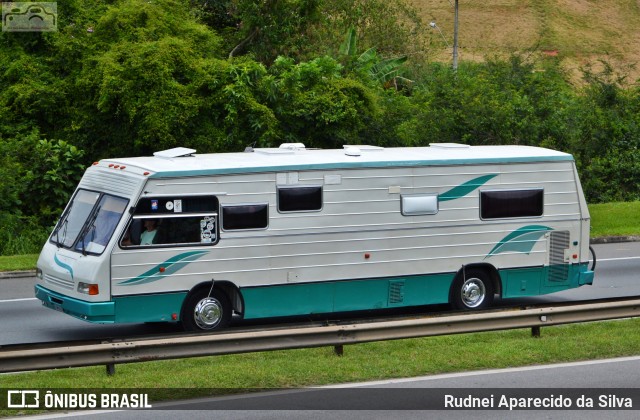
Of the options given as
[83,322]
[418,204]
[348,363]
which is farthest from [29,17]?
[348,363]

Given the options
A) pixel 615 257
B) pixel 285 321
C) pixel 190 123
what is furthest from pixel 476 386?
pixel 190 123

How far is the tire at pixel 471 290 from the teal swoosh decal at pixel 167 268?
4.37 meters

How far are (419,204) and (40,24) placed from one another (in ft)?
52.2

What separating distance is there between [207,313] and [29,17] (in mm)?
16159

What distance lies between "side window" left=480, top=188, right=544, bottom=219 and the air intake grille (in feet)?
1.78

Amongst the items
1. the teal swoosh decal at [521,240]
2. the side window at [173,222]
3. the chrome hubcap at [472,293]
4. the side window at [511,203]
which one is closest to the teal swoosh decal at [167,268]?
the side window at [173,222]

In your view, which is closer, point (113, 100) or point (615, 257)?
point (615, 257)

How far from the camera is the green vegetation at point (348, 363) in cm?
1131

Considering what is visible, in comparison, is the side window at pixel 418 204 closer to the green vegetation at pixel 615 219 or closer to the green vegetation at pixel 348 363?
the green vegetation at pixel 348 363

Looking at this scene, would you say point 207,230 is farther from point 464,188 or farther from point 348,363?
point 464,188

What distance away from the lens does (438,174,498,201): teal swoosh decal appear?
16828 millimetres

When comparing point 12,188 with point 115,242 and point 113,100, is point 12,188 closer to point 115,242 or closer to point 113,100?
point 113,100

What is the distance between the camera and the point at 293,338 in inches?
477

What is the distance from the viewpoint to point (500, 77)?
109 ft
